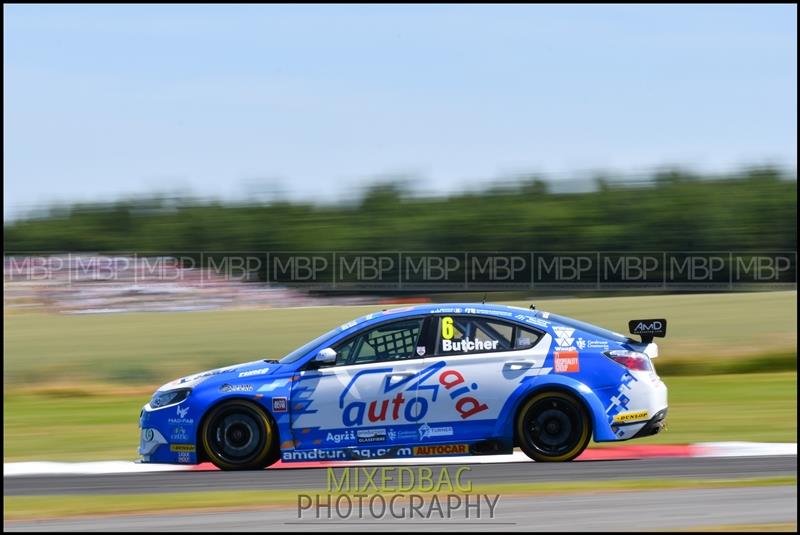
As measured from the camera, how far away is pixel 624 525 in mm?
6590

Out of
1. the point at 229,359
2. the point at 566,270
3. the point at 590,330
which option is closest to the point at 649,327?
the point at 590,330

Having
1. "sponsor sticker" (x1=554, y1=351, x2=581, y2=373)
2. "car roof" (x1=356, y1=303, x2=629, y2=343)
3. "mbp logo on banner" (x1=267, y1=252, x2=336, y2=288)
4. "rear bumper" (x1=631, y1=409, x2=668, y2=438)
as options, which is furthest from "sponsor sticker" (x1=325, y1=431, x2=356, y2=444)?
"mbp logo on banner" (x1=267, y1=252, x2=336, y2=288)

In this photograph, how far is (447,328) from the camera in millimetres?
9039

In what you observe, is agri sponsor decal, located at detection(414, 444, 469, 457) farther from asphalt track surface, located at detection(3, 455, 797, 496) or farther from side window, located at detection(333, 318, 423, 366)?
side window, located at detection(333, 318, 423, 366)

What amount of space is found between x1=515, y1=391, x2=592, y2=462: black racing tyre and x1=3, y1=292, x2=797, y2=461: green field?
2473 mm

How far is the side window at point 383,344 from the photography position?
9016 mm

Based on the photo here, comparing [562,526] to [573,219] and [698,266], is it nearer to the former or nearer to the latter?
[698,266]

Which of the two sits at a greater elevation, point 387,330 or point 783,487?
point 387,330

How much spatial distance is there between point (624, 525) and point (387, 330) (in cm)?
301

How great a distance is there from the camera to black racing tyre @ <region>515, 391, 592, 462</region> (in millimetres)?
8781

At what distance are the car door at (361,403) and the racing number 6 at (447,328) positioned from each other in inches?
7.4

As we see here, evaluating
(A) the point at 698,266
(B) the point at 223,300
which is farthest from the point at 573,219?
(B) the point at 223,300

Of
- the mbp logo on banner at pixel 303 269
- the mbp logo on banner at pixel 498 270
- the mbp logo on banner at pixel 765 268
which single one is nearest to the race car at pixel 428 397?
the mbp logo on banner at pixel 498 270

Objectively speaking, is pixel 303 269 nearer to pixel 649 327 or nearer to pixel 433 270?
pixel 433 270
